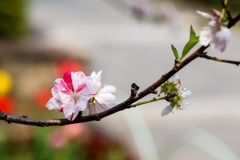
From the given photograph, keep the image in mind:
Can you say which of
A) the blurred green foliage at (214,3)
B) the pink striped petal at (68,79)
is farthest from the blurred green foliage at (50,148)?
the blurred green foliage at (214,3)

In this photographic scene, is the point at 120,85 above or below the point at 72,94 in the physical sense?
above

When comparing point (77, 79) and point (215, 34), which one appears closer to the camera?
point (215, 34)

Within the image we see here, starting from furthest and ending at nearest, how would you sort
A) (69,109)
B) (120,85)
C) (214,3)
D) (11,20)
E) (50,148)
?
(214,3), (120,85), (11,20), (50,148), (69,109)

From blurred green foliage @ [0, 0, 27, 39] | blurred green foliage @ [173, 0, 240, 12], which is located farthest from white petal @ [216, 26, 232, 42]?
blurred green foliage @ [173, 0, 240, 12]

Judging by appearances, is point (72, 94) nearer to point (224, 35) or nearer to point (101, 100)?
point (101, 100)

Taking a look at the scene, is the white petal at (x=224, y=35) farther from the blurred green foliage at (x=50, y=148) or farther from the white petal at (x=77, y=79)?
the blurred green foliage at (x=50, y=148)

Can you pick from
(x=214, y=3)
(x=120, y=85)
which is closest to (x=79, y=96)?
(x=120, y=85)

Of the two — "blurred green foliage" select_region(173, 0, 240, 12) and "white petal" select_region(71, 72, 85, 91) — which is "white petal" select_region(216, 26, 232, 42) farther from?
"blurred green foliage" select_region(173, 0, 240, 12)

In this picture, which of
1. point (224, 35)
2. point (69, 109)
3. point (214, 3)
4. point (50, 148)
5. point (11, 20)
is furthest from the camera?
point (214, 3)

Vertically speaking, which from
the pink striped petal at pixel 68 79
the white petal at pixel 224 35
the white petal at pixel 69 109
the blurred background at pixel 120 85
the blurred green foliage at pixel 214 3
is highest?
the blurred green foliage at pixel 214 3
